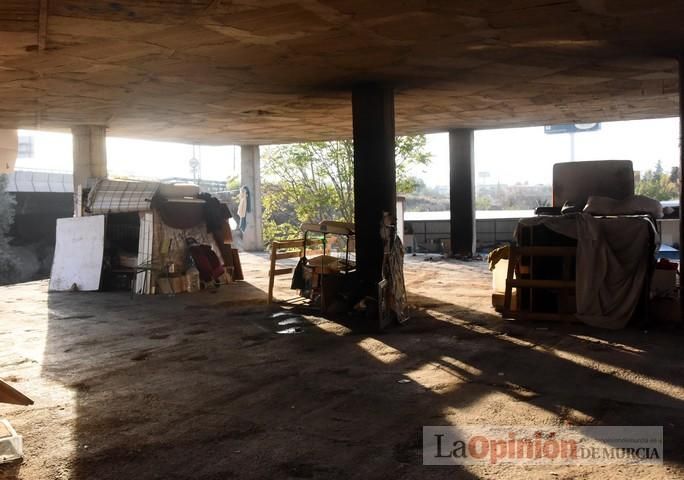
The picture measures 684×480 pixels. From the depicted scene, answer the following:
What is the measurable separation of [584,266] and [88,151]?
10942mm

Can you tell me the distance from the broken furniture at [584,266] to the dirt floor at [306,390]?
34 cm

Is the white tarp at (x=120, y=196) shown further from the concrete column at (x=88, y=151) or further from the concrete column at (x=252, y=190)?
the concrete column at (x=252, y=190)

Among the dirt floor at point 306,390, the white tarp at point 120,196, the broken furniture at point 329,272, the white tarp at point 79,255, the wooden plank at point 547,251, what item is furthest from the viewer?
the white tarp at point 79,255

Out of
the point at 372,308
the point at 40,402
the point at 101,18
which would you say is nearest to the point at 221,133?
the point at 372,308

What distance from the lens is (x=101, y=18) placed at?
5598 mm

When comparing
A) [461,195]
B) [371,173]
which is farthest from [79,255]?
[461,195]

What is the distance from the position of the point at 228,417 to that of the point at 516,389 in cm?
239

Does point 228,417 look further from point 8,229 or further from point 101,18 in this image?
point 8,229

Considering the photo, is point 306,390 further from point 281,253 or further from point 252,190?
point 252,190

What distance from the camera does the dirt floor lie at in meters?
3.66

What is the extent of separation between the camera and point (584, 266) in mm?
7535

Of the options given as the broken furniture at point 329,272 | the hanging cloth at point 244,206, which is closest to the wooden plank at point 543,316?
the broken furniture at point 329,272

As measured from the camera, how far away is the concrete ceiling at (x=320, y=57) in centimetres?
567

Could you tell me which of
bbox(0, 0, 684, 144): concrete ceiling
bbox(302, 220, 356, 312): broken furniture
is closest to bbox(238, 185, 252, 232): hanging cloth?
bbox(0, 0, 684, 144): concrete ceiling
